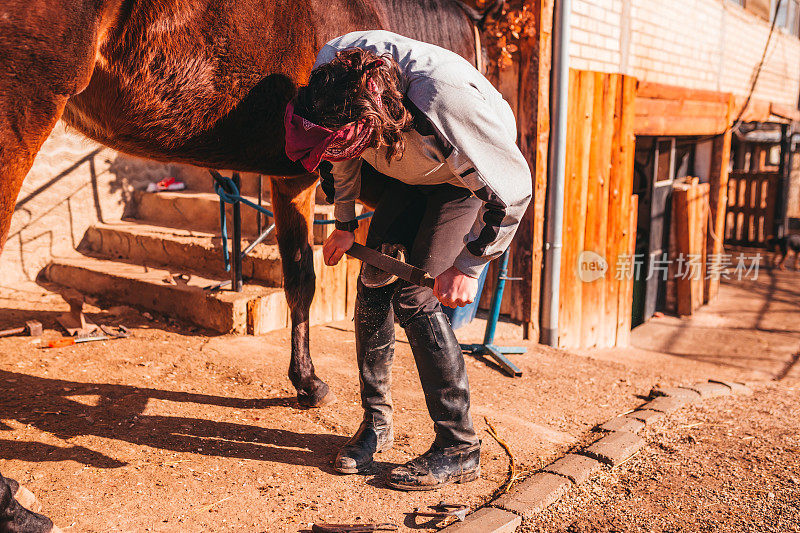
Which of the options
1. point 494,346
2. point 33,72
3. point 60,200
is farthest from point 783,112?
point 33,72

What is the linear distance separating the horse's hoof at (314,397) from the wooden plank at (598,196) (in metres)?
3.55

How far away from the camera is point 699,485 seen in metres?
2.86

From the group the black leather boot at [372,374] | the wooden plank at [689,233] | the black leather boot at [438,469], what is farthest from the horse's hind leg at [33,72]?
the wooden plank at [689,233]

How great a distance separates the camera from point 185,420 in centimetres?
301

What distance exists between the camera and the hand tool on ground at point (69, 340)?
392cm

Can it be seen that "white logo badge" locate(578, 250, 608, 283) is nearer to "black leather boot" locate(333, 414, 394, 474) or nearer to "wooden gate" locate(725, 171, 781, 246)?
"black leather boot" locate(333, 414, 394, 474)

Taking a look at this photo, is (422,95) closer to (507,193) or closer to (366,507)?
(507,193)

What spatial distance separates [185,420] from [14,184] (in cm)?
151

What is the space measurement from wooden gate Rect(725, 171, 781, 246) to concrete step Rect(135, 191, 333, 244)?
11.6 m

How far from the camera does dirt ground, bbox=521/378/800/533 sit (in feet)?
8.29

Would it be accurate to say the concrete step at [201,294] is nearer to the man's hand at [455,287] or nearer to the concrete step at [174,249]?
the concrete step at [174,249]

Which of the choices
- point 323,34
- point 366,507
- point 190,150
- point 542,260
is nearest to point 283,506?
point 366,507

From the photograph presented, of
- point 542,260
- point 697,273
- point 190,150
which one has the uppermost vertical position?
point 190,150

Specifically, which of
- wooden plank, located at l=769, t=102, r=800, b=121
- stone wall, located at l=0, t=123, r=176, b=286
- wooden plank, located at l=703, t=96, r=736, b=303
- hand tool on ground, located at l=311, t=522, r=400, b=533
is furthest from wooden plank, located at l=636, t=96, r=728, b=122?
hand tool on ground, located at l=311, t=522, r=400, b=533
